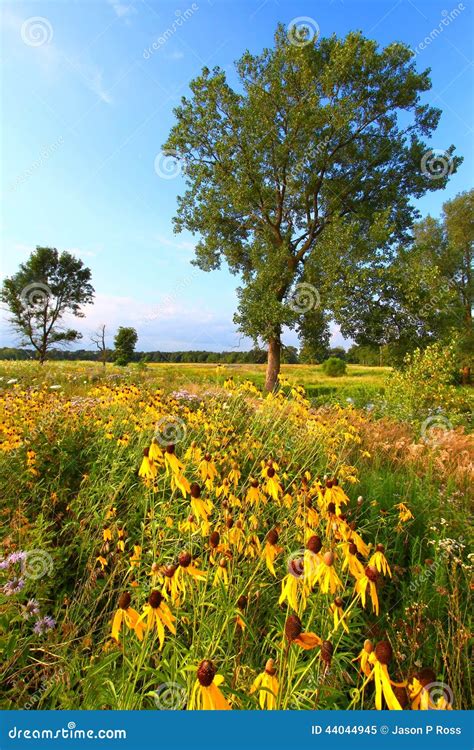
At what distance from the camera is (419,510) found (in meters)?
3.79

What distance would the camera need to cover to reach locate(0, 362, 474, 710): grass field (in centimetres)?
135

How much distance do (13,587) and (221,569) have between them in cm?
119

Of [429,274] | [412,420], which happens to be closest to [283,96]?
[429,274]

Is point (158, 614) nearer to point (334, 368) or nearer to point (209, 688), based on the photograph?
point (209, 688)

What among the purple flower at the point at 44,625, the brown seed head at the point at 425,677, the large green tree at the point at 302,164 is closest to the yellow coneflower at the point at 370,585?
the brown seed head at the point at 425,677

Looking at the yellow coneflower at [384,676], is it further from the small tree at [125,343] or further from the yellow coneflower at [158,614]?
the small tree at [125,343]

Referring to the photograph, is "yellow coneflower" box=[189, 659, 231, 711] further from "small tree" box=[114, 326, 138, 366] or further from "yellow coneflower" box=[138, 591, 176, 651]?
"small tree" box=[114, 326, 138, 366]

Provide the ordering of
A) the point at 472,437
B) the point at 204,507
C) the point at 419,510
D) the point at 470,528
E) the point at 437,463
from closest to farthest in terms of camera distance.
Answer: the point at 204,507
the point at 470,528
the point at 419,510
the point at 437,463
the point at 472,437

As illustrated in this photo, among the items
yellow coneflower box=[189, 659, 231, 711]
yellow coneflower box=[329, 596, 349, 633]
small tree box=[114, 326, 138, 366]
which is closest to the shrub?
small tree box=[114, 326, 138, 366]

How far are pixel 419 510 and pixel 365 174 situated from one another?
14905 mm

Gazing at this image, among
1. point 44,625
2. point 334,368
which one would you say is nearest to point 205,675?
point 44,625

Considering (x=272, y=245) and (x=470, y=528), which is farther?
(x=272, y=245)

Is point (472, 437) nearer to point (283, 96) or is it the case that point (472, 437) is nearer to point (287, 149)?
point (287, 149)

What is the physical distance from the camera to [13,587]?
201 centimetres
